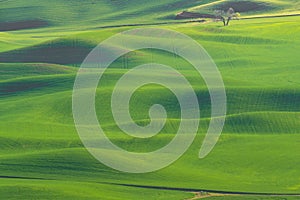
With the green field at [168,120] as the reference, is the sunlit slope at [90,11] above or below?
above

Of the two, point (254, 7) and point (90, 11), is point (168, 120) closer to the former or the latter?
point (254, 7)

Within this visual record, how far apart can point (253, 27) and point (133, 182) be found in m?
45.7

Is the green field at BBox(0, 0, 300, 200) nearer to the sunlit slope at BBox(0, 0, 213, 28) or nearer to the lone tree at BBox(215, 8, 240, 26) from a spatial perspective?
the lone tree at BBox(215, 8, 240, 26)

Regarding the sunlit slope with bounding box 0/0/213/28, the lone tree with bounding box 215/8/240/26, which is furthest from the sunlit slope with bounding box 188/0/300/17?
the sunlit slope with bounding box 0/0/213/28

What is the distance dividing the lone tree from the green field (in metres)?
1.48

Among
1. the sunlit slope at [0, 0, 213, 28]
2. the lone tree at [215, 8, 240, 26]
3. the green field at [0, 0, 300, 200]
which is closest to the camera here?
the green field at [0, 0, 300, 200]

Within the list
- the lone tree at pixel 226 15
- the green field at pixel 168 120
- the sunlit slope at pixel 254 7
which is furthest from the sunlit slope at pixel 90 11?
the green field at pixel 168 120

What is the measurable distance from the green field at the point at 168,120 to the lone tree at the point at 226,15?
1.48 m

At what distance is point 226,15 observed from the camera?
8219 cm

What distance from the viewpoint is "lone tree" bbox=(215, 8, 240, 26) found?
80875 millimetres

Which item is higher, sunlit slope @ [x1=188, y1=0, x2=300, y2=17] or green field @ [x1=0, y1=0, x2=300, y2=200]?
sunlit slope @ [x1=188, y1=0, x2=300, y2=17]

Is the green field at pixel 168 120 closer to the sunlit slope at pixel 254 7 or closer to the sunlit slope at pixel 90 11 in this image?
the sunlit slope at pixel 254 7

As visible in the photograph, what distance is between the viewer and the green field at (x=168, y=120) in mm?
31812

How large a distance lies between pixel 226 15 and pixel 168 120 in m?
42.9
